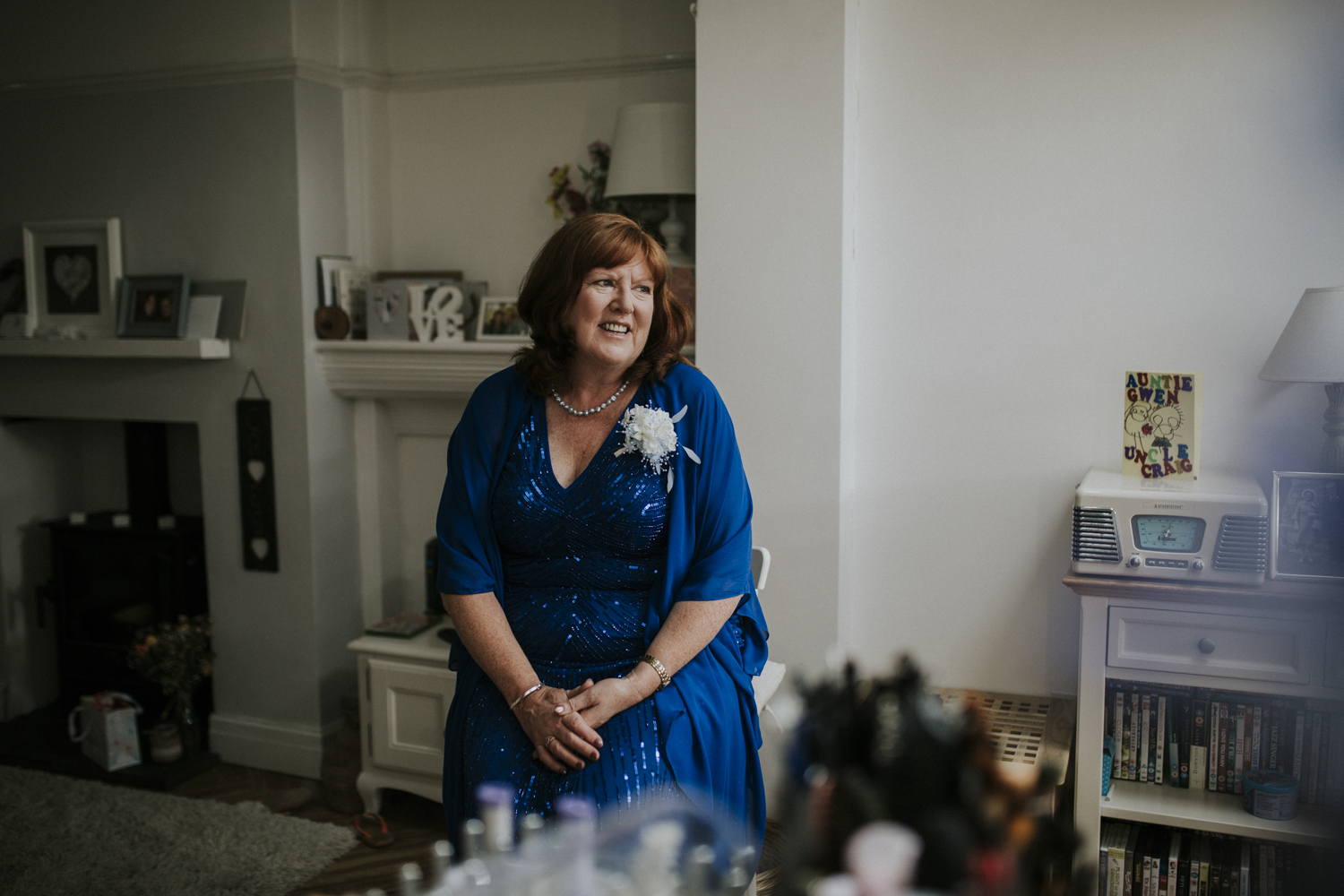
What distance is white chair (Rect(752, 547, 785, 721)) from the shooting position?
225 cm

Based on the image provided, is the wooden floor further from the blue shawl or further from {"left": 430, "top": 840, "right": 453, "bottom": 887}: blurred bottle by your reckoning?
{"left": 430, "top": 840, "right": 453, "bottom": 887}: blurred bottle

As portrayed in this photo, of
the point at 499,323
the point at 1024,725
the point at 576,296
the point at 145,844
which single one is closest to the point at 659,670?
the point at 576,296

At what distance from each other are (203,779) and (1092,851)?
262cm

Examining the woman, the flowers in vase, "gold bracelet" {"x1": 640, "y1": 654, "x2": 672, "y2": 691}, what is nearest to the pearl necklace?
the woman

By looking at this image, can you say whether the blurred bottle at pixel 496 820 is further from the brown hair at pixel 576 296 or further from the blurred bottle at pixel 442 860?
the brown hair at pixel 576 296

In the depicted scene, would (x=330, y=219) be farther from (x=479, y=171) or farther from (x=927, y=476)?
(x=927, y=476)

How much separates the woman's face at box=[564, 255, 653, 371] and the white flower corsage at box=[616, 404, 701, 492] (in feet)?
0.39

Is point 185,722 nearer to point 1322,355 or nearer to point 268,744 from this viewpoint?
point 268,744

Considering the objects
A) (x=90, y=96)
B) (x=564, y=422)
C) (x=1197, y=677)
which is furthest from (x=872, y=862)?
(x=90, y=96)

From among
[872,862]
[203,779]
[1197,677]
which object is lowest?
[203,779]

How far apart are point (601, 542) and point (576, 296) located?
463 millimetres

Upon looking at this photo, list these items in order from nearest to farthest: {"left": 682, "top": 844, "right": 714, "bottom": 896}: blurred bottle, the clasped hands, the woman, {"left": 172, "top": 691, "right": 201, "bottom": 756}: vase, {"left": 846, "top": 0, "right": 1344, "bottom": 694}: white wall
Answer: {"left": 682, "top": 844, "right": 714, "bottom": 896}: blurred bottle → the clasped hands → the woman → {"left": 846, "top": 0, "right": 1344, "bottom": 694}: white wall → {"left": 172, "top": 691, "right": 201, "bottom": 756}: vase

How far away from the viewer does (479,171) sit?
3.27m

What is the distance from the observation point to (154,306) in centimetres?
328
